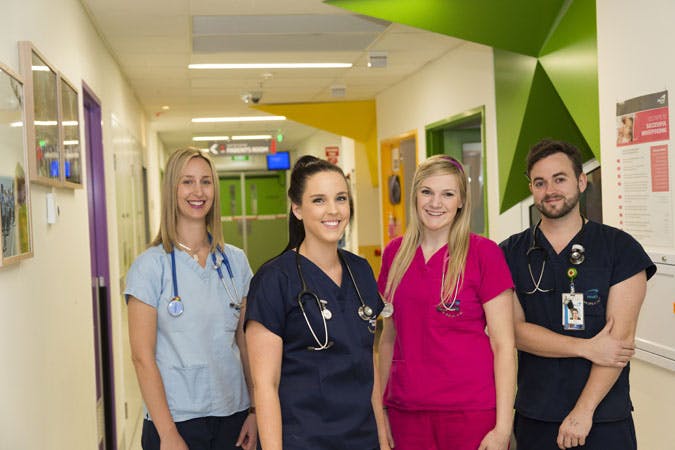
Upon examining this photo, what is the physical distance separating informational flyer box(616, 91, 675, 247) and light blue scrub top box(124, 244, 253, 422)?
6.46ft

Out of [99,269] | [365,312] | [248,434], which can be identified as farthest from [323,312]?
[99,269]

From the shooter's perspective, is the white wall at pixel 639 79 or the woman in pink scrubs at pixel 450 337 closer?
the woman in pink scrubs at pixel 450 337

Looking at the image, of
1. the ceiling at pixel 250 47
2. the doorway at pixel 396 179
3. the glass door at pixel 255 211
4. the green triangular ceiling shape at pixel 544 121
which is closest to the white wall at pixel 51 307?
the ceiling at pixel 250 47

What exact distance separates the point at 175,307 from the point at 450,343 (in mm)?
852

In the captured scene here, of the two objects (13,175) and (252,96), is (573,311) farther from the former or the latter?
(252,96)

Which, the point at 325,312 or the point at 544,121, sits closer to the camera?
the point at 325,312

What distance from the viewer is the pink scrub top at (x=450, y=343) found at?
2330 mm

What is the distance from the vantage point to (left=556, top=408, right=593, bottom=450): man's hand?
7.97 feet

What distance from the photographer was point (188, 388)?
7.44ft

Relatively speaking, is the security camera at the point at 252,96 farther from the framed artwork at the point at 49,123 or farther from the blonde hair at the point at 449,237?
the blonde hair at the point at 449,237

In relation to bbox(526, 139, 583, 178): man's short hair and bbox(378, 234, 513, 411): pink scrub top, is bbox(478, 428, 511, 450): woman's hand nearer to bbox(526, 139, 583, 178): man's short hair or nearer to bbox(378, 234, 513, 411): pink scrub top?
bbox(378, 234, 513, 411): pink scrub top

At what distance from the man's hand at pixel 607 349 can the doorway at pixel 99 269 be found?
10.1ft

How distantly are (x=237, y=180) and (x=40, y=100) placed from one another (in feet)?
48.3

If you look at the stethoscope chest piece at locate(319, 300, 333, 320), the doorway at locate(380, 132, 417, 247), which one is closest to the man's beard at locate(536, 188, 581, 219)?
the stethoscope chest piece at locate(319, 300, 333, 320)
